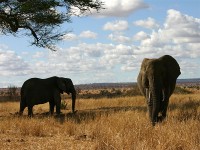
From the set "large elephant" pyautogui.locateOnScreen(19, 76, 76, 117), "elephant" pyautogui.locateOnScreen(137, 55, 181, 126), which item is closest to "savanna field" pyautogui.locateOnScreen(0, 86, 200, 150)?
"elephant" pyautogui.locateOnScreen(137, 55, 181, 126)

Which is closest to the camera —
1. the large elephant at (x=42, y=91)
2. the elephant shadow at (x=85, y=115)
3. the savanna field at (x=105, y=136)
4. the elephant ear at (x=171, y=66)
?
the savanna field at (x=105, y=136)

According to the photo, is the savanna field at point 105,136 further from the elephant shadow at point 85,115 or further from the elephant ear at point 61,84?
the elephant ear at point 61,84

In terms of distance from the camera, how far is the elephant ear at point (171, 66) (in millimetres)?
13297

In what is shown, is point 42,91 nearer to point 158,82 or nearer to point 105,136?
point 158,82

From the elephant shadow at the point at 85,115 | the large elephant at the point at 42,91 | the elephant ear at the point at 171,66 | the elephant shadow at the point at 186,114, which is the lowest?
the elephant shadow at the point at 85,115

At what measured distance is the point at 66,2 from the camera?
22766mm

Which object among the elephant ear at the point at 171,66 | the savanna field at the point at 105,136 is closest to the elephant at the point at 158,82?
the elephant ear at the point at 171,66

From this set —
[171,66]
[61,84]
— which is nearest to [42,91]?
[61,84]

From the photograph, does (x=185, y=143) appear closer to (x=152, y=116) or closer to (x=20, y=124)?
(x=152, y=116)

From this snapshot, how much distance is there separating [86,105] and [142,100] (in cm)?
344

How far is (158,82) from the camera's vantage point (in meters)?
12.4

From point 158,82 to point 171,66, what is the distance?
128cm

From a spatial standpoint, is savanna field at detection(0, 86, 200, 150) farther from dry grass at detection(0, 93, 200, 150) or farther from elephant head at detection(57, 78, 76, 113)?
elephant head at detection(57, 78, 76, 113)

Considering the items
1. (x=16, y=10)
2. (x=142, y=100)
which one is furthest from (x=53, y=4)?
(x=142, y=100)
